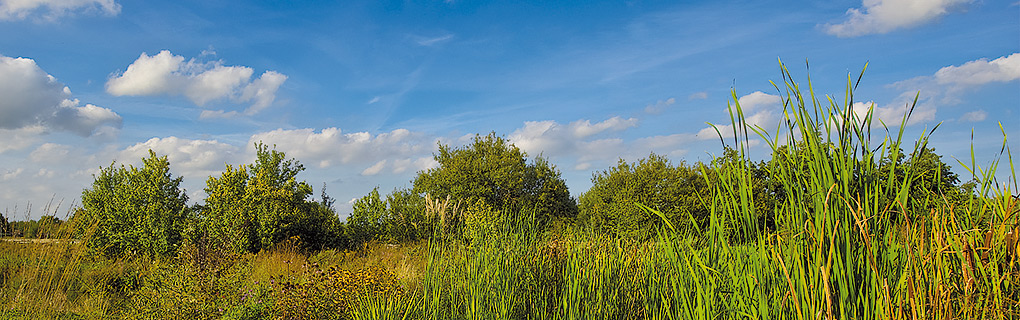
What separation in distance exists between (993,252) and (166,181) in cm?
1492

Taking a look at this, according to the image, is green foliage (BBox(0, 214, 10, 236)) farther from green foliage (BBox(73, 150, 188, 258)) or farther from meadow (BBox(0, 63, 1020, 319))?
green foliage (BBox(73, 150, 188, 258))

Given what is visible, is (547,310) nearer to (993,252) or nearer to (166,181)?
(993,252)

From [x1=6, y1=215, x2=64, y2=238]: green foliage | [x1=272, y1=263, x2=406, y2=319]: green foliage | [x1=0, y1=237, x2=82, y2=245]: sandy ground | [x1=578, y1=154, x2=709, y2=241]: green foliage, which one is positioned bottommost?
[x1=272, y1=263, x2=406, y2=319]: green foliage

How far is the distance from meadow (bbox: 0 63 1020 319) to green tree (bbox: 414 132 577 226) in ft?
48.7

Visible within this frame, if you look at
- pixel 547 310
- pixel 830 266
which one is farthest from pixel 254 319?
pixel 830 266

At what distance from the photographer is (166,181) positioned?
539 inches

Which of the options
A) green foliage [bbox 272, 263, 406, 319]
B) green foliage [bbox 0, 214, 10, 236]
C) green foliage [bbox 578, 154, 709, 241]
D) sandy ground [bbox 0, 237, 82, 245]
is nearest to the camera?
green foliage [bbox 272, 263, 406, 319]

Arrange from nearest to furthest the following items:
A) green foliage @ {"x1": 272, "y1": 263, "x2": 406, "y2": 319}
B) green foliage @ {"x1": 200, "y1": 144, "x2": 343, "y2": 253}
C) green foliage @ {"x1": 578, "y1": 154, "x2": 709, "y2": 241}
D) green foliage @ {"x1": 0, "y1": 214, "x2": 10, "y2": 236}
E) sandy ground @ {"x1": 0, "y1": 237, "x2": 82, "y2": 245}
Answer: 1. green foliage @ {"x1": 272, "y1": 263, "x2": 406, "y2": 319}
2. sandy ground @ {"x1": 0, "y1": 237, "x2": 82, "y2": 245}
3. green foliage @ {"x1": 0, "y1": 214, "x2": 10, "y2": 236}
4. green foliage @ {"x1": 200, "y1": 144, "x2": 343, "y2": 253}
5. green foliage @ {"x1": 578, "y1": 154, "x2": 709, "y2": 241}

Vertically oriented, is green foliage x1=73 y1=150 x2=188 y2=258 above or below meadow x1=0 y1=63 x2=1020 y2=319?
above

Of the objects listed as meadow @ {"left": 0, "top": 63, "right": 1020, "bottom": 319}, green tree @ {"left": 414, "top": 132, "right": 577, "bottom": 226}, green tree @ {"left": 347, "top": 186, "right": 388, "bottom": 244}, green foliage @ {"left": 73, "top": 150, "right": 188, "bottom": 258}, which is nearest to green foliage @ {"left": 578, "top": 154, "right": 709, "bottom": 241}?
green tree @ {"left": 414, "top": 132, "right": 577, "bottom": 226}

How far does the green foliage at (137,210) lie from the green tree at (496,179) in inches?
376

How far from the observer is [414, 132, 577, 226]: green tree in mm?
21750

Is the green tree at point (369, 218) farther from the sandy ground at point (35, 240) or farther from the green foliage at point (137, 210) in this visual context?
the sandy ground at point (35, 240)

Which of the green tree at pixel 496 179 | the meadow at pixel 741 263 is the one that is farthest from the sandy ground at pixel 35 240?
the green tree at pixel 496 179
